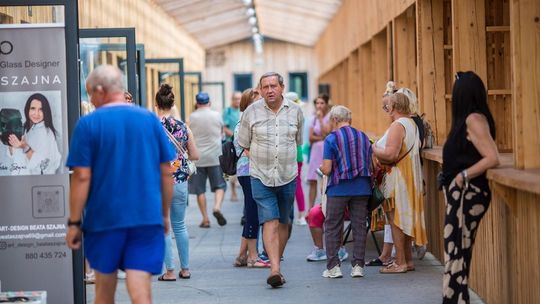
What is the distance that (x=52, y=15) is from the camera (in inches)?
316

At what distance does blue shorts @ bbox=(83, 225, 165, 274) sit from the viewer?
20.2ft

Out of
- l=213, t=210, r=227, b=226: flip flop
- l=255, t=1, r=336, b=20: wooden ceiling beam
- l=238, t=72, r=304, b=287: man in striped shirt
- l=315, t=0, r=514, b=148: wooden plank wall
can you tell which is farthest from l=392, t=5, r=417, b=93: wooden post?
l=255, t=1, r=336, b=20: wooden ceiling beam

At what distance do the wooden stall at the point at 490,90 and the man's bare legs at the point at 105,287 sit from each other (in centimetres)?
231

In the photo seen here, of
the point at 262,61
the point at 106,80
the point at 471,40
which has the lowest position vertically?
the point at 106,80

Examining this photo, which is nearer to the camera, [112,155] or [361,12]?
[112,155]

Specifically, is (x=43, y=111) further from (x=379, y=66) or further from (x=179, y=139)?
(x=379, y=66)

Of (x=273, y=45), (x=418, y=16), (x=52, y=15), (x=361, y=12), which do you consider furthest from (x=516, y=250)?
(x=273, y=45)

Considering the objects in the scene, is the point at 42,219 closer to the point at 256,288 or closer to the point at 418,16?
the point at 256,288

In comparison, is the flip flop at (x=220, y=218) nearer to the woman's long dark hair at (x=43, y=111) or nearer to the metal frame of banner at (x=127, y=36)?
the metal frame of banner at (x=127, y=36)

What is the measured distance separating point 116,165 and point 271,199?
352 centimetres

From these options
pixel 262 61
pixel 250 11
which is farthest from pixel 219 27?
pixel 262 61

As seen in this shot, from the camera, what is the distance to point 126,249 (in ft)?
20.3

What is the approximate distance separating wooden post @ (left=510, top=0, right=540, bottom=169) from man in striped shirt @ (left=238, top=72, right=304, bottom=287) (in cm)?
232

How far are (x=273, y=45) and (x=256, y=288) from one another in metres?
35.1
